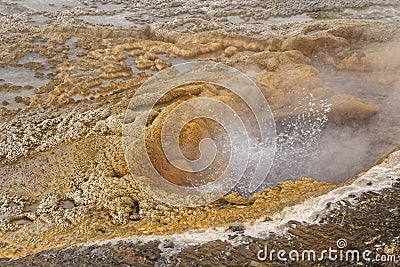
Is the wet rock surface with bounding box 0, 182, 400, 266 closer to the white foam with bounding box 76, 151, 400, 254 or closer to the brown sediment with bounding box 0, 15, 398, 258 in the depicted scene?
the white foam with bounding box 76, 151, 400, 254

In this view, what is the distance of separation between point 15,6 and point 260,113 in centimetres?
1240

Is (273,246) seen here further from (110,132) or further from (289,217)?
(110,132)

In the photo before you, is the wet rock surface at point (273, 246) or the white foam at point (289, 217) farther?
the white foam at point (289, 217)

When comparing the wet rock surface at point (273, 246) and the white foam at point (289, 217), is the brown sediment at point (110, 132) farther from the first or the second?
the wet rock surface at point (273, 246)

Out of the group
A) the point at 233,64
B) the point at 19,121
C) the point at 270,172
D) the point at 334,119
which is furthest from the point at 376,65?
the point at 19,121

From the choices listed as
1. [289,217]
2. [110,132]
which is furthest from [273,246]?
[110,132]

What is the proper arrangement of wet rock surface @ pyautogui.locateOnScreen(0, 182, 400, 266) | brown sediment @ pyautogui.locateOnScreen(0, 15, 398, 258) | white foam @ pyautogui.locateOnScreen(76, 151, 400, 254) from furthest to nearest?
1. brown sediment @ pyautogui.locateOnScreen(0, 15, 398, 258)
2. white foam @ pyautogui.locateOnScreen(76, 151, 400, 254)
3. wet rock surface @ pyautogui.locateOnScreen(0, 182, 400, 266)

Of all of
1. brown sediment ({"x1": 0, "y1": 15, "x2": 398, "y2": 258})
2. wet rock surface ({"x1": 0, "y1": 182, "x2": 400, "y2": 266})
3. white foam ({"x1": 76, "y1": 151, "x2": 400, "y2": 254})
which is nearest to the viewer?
wet rock surface ({"x1": 0, "y1": 182, "x2": 400, "y2": 266})

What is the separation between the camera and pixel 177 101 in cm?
861

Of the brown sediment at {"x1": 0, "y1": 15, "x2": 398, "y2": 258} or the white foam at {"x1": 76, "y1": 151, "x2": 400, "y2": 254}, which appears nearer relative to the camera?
the white foam at {"x1": 76, "y1": 151, "x2": 400, "y2": 254}

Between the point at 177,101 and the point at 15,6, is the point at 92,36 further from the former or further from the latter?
the point at 177,101

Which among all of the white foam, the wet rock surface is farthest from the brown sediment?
the wet rock surface

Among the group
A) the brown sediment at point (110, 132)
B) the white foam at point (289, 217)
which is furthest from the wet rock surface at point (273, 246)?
the brown sediment at point (110, 132)

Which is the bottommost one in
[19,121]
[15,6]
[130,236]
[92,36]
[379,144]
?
[130,236]
